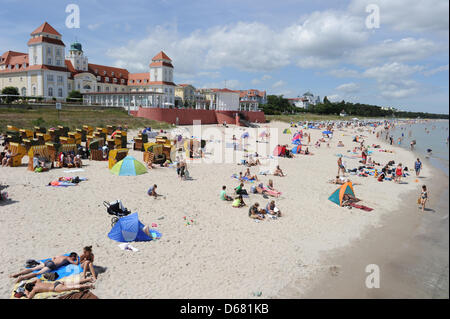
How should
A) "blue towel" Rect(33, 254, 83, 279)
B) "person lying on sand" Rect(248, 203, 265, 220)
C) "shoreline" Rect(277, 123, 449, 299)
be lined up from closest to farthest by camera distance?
1. "shoreline" Rect(277, 123, 449, 299)
2. "blue towel" Rect(33, 254, 83, 279)
3. "person lying on sand" Rect(248, 203, 265, 220)

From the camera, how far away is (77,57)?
66.9m

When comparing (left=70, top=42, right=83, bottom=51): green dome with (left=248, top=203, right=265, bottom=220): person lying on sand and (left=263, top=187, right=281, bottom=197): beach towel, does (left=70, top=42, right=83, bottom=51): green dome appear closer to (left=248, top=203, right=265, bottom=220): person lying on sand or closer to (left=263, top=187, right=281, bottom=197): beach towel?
(left=263, top=187, right=281, bottom=197): beach towel

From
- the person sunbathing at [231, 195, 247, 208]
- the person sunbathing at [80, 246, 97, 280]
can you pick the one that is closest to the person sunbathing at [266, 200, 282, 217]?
the person sunbathing at [231, 195, 247, 208]

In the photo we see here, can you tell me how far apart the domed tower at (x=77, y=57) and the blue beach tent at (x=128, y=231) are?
217ft

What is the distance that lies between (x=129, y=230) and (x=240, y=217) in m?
3.70

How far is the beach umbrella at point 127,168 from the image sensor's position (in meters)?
13.4

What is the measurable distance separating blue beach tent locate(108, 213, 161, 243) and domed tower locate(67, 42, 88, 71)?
6600cm

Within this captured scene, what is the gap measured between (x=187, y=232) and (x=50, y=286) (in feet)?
12.0

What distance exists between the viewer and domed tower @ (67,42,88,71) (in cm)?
6525

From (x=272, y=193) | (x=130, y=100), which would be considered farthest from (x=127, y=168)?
(x=130, y=100)

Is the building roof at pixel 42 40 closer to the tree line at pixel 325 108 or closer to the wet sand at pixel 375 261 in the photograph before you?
the tree line at pixel 325 108

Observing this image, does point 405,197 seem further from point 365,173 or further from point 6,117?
point 6,117

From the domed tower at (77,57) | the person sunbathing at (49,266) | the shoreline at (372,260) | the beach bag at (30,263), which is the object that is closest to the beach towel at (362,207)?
the shoreline at (372,260)
